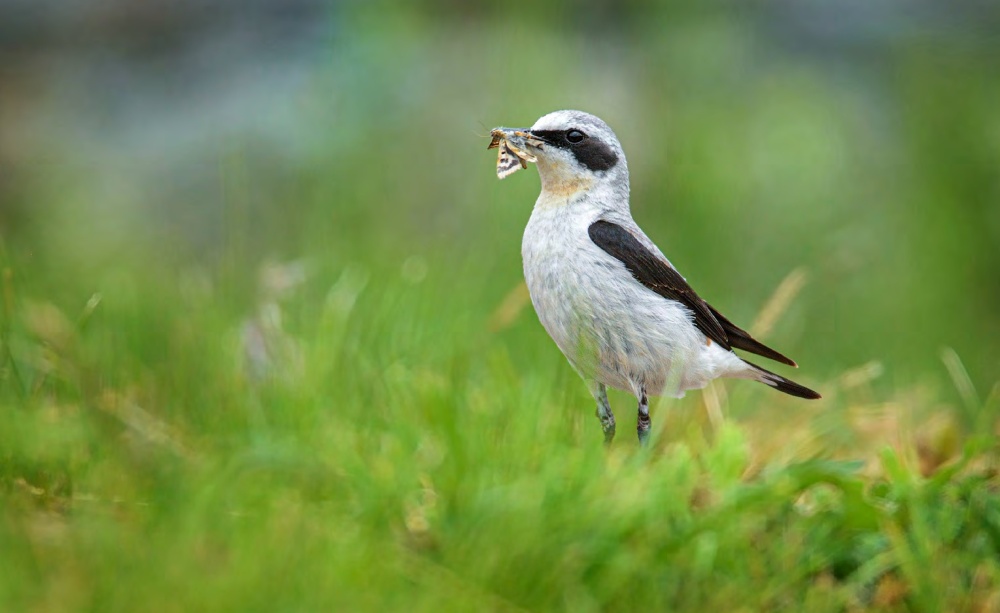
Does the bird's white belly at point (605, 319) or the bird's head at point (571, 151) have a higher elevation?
the bird's head at point (571, 151)

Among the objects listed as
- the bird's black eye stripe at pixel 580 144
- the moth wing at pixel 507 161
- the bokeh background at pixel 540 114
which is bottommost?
the bokeh background at pixel 540 114

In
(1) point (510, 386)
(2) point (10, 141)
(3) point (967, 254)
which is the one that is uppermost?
(1) point (510, 386)

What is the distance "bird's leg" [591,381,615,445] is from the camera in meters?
3.62

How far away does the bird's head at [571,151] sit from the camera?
3852 millimetres

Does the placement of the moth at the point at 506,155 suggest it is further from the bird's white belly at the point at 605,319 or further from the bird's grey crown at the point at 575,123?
the bird's white belly at the point at 605,319

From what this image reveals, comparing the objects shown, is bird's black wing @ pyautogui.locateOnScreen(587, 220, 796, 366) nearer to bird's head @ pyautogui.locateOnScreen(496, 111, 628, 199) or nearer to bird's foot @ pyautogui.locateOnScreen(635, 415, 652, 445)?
bird's head @ pyautogui.locateOnScreen(496, 111, 628, 199)

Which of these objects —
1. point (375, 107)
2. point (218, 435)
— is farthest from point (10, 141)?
point (218, 435)

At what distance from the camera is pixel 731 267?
7.82 metres

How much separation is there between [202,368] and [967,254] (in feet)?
20.2

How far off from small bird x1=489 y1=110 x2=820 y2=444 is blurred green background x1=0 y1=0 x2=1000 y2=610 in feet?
0.76

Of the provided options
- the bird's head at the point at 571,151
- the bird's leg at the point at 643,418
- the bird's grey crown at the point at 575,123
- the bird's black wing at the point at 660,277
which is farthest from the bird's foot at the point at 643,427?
the bird's grey crown at the point at 575,123

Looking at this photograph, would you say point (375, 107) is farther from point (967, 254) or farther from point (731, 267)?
point (967, 254)

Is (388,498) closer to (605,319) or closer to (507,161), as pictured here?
(605,319)

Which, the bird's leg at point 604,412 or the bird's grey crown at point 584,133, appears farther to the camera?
the bird's grey crown at point 584,133
